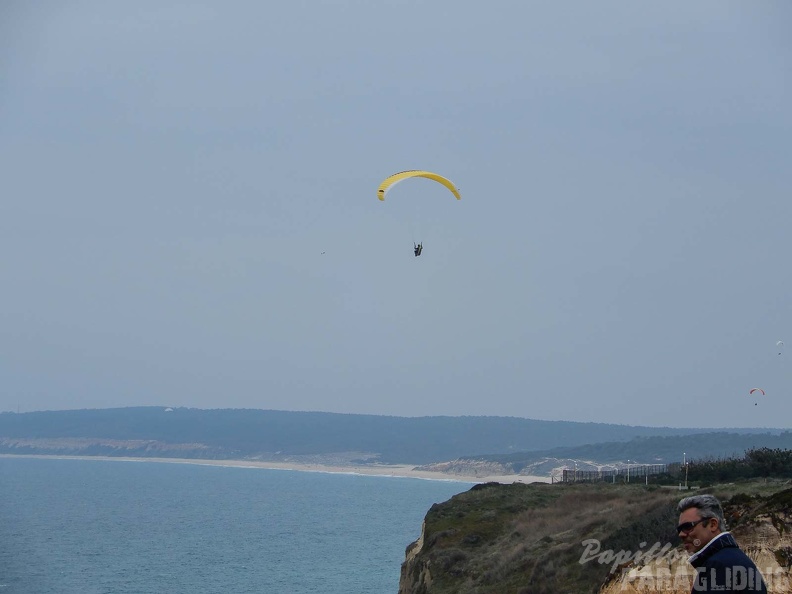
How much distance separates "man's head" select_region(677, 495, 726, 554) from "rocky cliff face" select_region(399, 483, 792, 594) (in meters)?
11.5

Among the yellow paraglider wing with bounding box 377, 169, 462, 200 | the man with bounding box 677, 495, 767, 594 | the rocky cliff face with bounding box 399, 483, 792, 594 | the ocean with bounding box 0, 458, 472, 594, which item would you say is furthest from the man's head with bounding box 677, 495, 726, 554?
the ocean with bounding box 0, 458, 472, 594

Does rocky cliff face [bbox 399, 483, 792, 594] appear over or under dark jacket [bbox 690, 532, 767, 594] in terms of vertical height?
under

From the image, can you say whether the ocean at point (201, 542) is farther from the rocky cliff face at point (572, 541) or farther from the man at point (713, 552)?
the man at point (713, 552)

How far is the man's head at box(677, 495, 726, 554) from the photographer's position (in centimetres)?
641

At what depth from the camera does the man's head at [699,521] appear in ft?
21.0

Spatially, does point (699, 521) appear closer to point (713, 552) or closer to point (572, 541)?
point (713, 552)

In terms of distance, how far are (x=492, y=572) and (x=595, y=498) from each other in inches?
373

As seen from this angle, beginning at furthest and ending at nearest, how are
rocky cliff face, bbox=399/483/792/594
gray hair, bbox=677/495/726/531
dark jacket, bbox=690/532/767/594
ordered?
1. rocky cliff face, bbox=399/483/792/594
2. gray hair, bbox=677/495/726/531
3. dark jacket, bbox=690/532/767/594

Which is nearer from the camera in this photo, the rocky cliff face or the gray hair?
the gray hair

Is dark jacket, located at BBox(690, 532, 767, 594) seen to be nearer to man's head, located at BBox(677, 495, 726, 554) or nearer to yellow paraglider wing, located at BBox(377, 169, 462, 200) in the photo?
man's head, located at BBox(677, 495, 726, 554)

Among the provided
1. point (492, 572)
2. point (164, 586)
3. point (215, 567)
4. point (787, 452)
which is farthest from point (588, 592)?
point (215, 567)

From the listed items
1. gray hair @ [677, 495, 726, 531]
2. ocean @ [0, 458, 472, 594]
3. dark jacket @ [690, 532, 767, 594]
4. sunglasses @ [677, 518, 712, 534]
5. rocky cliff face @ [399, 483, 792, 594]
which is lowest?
ocean @ [0, 458, 472, 594]

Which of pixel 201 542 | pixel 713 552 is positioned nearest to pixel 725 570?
pixel 713 552

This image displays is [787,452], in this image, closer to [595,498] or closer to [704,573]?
[595,498]
